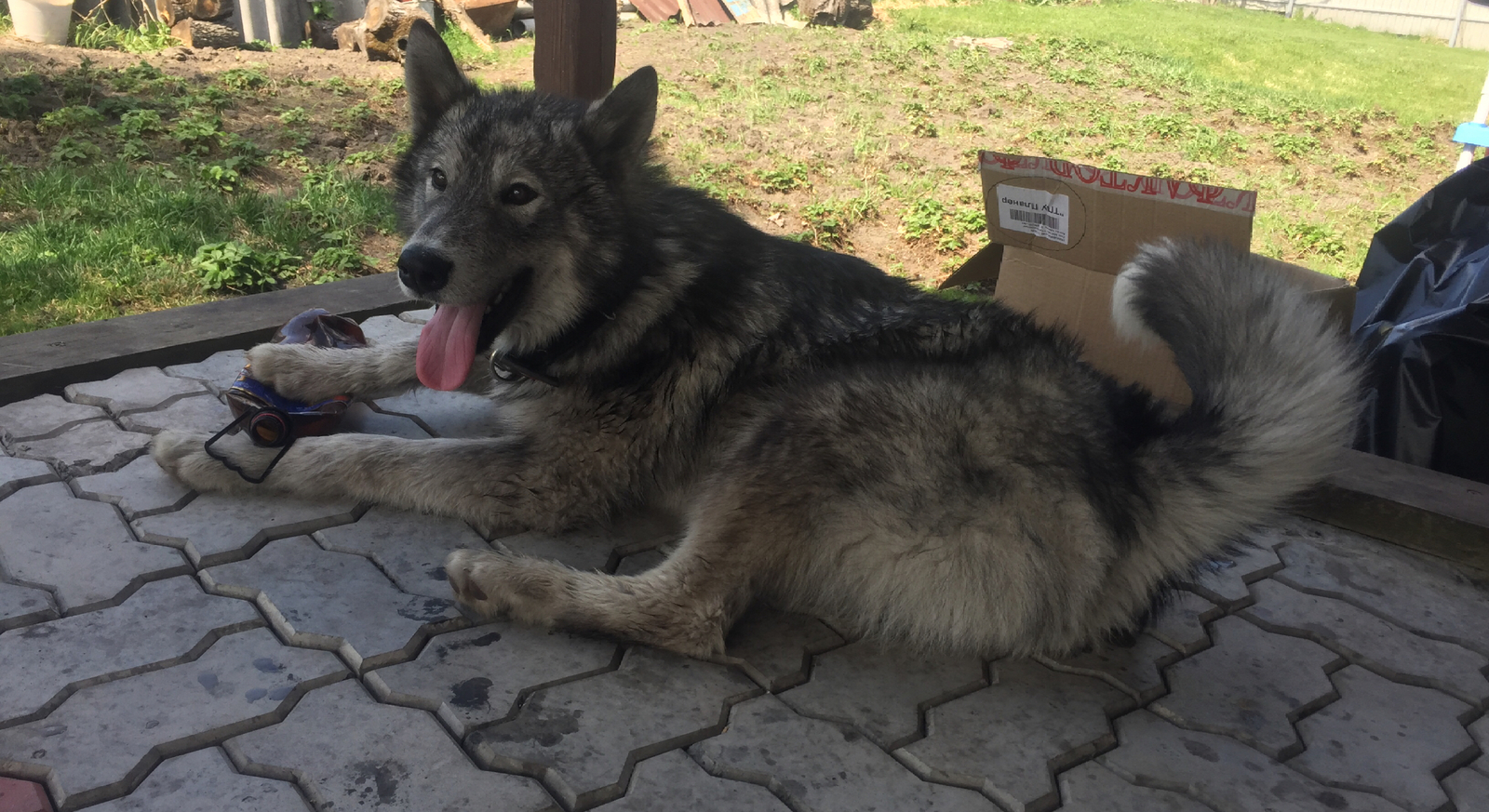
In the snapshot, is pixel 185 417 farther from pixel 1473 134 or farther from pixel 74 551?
pixel 1473 134

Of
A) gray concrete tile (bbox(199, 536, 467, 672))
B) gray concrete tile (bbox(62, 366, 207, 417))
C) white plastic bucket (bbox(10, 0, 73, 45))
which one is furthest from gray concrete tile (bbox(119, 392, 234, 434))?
white plastic bucket (bbox(10, 0, 73, 45))

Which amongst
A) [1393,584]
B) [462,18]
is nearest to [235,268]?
[1393,584]

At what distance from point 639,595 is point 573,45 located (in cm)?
296

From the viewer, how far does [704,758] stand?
93.7 inches

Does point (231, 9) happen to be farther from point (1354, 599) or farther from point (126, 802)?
point (1354, 599)

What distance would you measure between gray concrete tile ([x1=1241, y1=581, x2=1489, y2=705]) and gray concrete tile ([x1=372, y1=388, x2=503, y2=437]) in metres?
2.76

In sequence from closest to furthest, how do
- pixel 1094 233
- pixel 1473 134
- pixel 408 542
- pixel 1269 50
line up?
pixel 408 542, pixel 1094 233, pixel 1473 134, pixel 1269 50

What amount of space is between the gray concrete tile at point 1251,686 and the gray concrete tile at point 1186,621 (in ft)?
0.11

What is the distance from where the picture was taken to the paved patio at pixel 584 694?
2.25 m

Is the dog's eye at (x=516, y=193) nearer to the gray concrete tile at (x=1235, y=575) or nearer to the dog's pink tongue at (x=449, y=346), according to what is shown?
the dog's pink tongue at (x=449, y=346)

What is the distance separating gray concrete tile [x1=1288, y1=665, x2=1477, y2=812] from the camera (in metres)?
2.49

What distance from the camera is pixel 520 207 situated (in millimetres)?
3100

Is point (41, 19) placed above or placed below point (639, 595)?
above

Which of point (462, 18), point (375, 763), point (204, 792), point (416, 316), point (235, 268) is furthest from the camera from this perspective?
point (462, 18)
